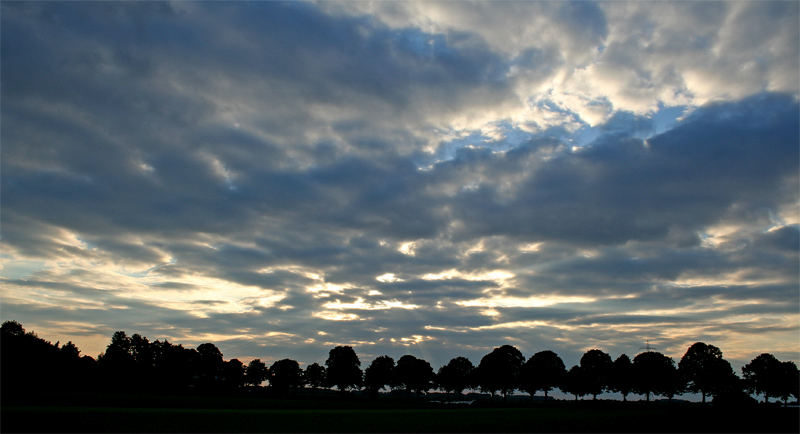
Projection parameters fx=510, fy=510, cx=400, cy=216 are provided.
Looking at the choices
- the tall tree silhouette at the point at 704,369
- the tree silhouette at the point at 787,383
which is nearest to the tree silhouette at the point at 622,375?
A: the tall tree silhouette at the point at 704,369

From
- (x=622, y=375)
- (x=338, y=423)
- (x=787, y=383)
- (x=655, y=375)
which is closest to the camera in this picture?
(x=338, y=423)

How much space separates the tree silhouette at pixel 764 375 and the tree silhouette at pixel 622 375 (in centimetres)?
3763

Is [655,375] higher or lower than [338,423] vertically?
higher

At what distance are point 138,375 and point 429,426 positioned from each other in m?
144

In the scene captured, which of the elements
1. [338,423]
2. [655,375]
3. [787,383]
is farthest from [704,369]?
[338,423]

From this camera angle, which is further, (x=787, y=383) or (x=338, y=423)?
(x=787, y=383)

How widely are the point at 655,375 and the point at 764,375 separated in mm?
34652

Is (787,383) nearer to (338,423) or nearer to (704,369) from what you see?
(704,369)

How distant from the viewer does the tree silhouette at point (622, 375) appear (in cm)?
19181

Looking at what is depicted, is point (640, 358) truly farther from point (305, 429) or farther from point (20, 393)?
point (20, 393)

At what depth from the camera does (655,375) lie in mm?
184625

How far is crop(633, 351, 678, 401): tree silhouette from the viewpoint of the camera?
183375mm

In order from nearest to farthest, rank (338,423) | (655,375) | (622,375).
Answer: (338,423) < (655,375) < (622,375)

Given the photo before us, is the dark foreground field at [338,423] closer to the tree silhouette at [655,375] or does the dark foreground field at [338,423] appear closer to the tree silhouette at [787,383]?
the tree silhouette at [655,375]
